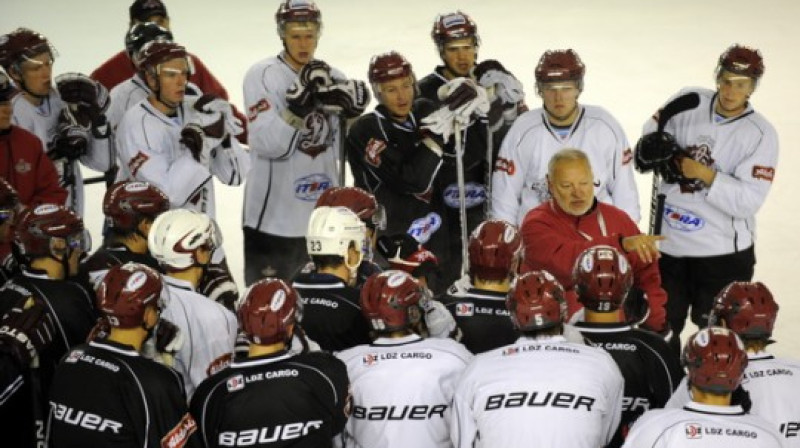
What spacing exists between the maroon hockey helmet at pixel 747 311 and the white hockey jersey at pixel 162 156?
2838mm

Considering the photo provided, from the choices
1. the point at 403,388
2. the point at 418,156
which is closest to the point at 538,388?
the point at 403,388

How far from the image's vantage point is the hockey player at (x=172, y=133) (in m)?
6.54

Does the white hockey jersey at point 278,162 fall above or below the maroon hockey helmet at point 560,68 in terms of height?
below

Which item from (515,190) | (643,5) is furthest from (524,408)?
(643,5)

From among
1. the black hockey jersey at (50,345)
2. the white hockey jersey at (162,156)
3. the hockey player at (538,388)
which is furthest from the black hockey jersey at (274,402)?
the white hockey jersey at (162,156)

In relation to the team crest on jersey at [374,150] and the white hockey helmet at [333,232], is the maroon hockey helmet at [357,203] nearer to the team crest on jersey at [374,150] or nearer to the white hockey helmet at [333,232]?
the white hockey helmet at [333,232]

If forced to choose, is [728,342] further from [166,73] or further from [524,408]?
[166,73]

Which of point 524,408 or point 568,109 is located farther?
point 568,109

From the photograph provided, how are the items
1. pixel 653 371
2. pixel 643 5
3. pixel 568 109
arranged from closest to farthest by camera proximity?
pixel 653 371 → pixel 568 109 → pixel 643 5

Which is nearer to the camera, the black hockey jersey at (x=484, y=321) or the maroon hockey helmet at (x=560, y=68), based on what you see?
the black hockey jersey at (x=484, y=321)

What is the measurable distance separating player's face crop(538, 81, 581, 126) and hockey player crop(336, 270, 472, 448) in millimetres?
1991

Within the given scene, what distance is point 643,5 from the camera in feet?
45.1


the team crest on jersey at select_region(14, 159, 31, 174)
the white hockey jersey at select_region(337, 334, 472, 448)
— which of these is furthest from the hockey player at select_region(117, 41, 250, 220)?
the white hockey jersey at select_region(337, 334, 472, 448)

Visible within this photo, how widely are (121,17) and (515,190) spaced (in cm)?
838
